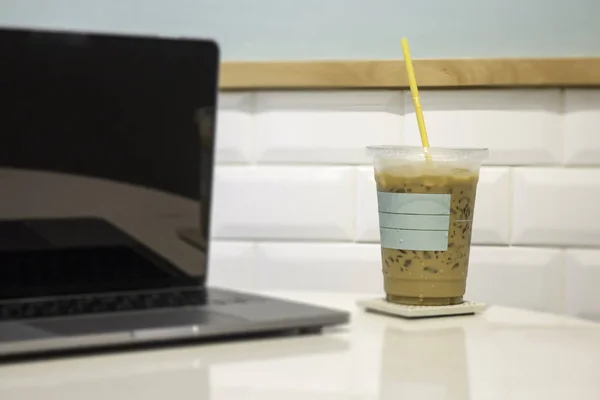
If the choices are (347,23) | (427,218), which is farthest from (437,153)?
(347,23)

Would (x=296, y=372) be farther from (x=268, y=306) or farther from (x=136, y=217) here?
(x=136, y=217)

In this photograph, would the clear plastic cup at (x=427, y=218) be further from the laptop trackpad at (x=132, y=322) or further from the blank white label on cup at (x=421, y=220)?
the laptop trackpad at (x=132, y=322)

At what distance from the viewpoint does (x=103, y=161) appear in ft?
2.79

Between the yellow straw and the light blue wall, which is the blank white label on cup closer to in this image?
the yellow straw

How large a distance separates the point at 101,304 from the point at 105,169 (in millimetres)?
192

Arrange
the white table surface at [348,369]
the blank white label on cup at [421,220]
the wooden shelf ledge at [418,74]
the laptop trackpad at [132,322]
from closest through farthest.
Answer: the white table surface at [348,369]
the laptop trackpad at [132,322]
the blank white label on cup at [421,220]
the wooden shelf ledge at [418,74]

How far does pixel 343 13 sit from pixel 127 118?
0.37m

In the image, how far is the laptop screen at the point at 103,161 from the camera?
2.64 ft

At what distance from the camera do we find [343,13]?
42.6 inches

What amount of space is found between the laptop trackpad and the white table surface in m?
0.02

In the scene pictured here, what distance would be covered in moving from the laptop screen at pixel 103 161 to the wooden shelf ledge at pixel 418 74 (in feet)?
0.58

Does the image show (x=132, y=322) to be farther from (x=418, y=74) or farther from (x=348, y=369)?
(x=418, y=74)

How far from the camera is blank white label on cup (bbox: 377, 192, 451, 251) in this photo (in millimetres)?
738

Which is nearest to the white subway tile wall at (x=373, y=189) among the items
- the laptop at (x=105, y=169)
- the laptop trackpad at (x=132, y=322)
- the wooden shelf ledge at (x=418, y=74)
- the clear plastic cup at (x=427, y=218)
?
the wooden shelf ledge at (x=418, y=74)
